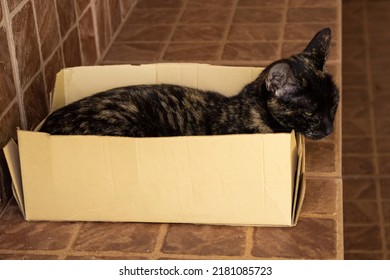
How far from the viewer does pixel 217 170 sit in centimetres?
142

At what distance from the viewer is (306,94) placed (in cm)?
161

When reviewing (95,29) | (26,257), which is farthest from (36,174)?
(95,29)

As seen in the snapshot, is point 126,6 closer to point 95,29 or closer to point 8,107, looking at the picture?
point 95,29

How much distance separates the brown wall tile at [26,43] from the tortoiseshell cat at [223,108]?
0.54 feet

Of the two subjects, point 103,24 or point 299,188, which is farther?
point 103,24

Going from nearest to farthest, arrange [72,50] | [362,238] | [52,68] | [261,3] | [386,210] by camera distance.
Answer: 1. [52,68]
2. [72,50]
3. [261,3]
4. [362,238]
5. [386,210]

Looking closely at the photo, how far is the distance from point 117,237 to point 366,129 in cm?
202

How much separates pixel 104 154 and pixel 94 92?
1.36 feet

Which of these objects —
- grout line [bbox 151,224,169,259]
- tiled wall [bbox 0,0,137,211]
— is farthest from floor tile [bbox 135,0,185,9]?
grout line [bbox 151,224,169,259]

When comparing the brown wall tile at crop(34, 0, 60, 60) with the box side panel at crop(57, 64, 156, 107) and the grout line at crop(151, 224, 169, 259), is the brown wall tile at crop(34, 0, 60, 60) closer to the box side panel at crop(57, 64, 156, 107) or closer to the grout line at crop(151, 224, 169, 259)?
the box side panel at crop(57, 64, 156, 107)

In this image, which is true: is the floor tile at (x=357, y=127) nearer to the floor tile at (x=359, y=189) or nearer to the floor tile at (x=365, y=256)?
the floor tile at (x=359, y=189)

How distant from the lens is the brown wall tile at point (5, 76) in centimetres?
157
